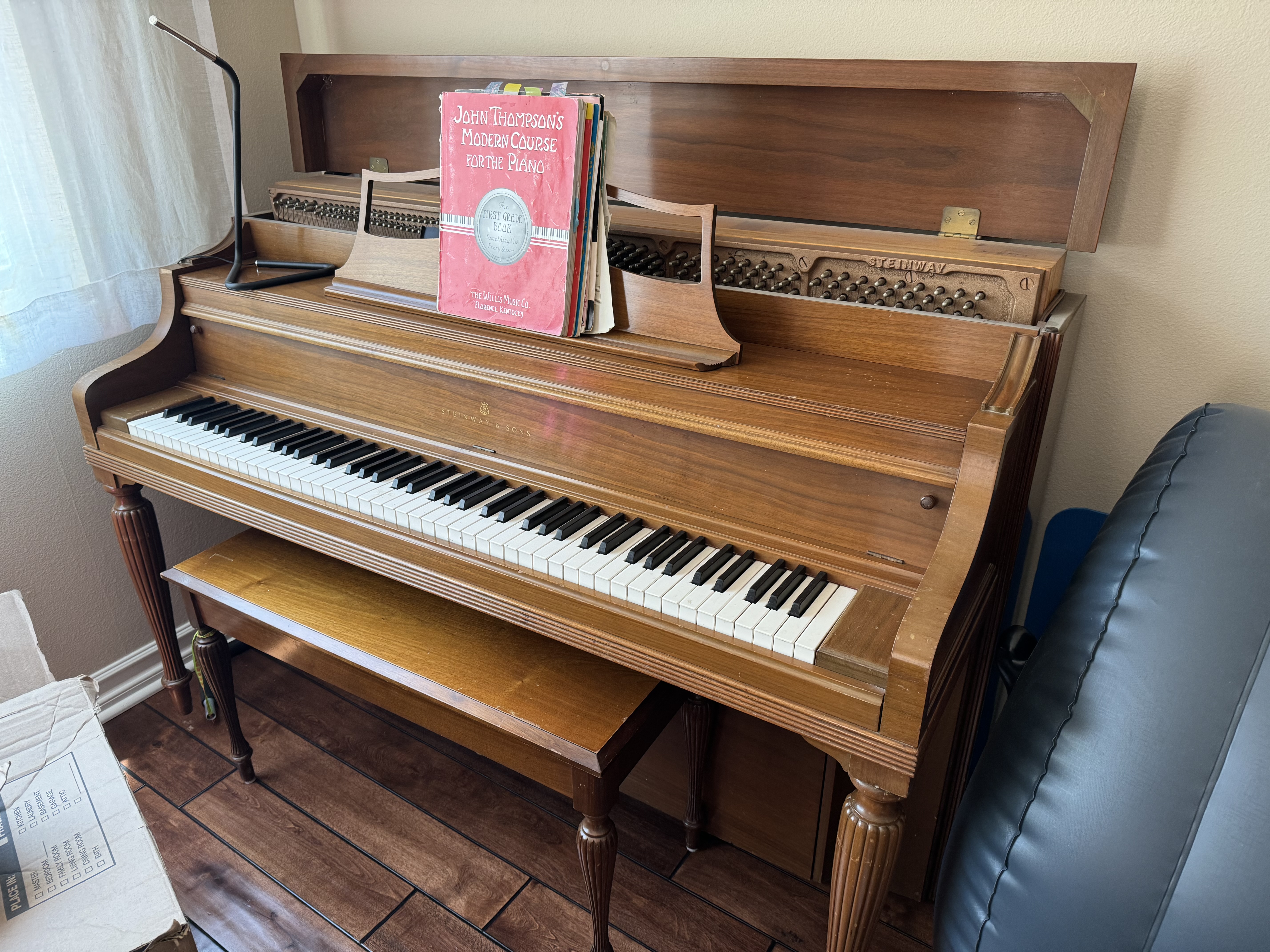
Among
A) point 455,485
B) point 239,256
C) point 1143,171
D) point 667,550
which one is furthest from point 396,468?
point 1143,171

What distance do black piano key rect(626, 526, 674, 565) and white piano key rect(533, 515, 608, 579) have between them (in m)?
0.09

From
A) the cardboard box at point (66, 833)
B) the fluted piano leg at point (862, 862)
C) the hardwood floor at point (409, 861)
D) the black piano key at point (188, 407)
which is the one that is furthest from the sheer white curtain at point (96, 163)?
the fluted piano leg at point (862, 862)

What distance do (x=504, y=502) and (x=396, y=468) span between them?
26cm

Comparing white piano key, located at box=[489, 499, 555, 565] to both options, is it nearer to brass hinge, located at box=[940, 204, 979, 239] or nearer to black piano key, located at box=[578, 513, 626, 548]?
black piano key, located at box=[578, 513, 626, 548]

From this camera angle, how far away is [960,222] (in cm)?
144

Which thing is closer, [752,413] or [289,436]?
[752,413]

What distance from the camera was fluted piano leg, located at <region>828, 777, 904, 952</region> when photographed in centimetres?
106

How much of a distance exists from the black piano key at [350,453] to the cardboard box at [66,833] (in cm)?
53

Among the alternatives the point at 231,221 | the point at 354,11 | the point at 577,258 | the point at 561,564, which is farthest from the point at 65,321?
the point at 561,564

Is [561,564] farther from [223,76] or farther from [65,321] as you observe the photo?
[223,76]

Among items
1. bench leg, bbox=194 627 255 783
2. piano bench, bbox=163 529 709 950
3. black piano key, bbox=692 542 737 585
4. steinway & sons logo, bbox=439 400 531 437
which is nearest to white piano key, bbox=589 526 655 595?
black piano key, bbox=692 542 737 585

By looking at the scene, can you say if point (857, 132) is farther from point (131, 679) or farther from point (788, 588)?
point (131, 679)

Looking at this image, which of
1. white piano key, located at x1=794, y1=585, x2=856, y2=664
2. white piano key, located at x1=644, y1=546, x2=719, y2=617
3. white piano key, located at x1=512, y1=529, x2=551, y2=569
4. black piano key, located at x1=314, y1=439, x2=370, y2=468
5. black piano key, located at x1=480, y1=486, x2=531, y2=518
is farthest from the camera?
black piano key, located at x1=314, y1=439, x2=370, y2=468

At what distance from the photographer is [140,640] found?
7.20 ft
